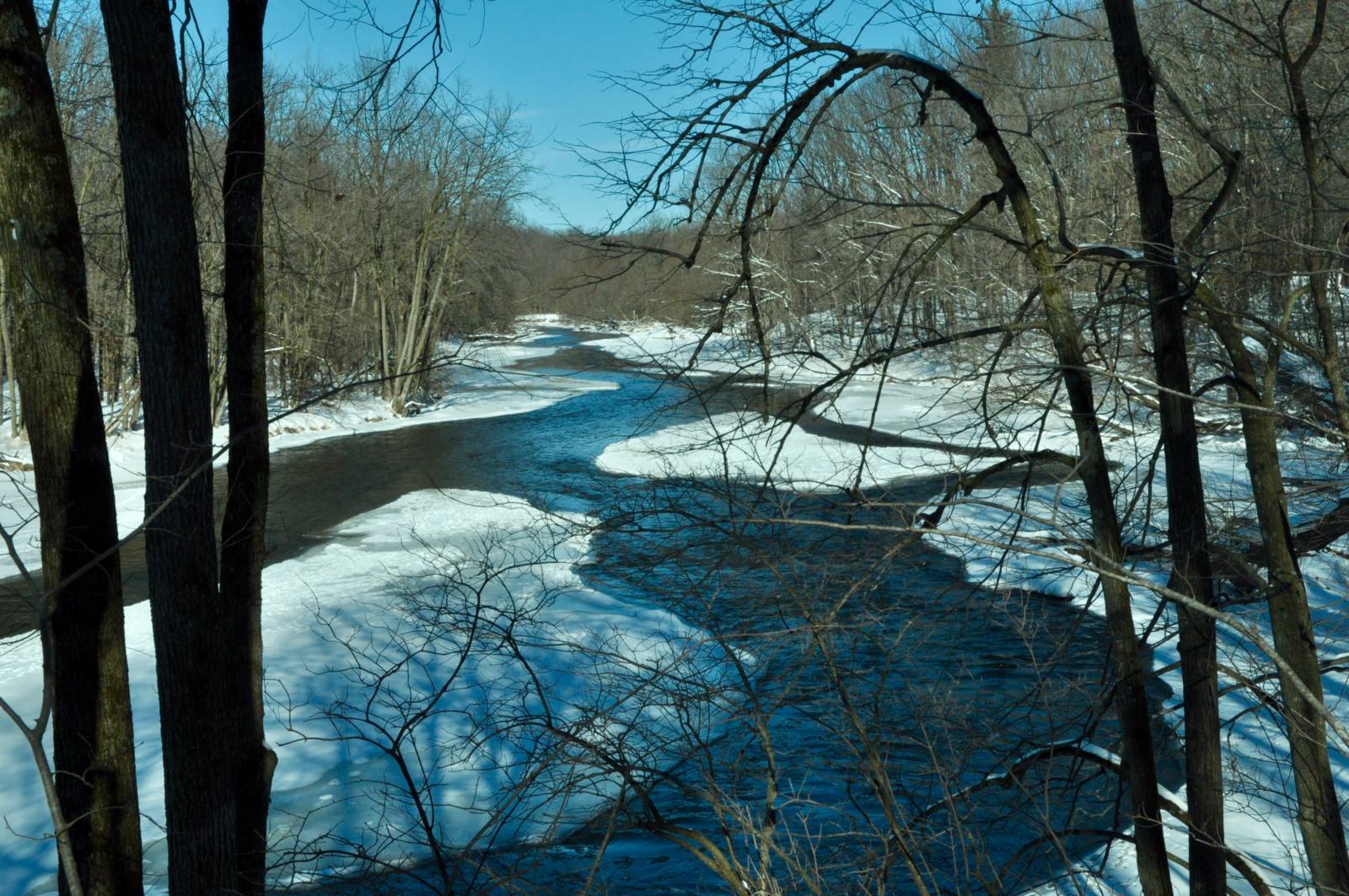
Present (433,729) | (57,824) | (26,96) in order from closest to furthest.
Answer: (57,824), (26,96), (433,729)

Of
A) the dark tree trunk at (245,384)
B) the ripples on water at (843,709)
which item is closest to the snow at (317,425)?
the dark tree trunk at (245,384)

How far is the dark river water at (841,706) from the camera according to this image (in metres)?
4.68

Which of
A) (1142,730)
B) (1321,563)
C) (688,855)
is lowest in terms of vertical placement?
(688,855)

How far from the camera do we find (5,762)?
25.8 ft

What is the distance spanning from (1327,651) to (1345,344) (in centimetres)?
307

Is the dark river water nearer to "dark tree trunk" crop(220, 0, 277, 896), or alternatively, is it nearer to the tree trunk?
the tree trunk

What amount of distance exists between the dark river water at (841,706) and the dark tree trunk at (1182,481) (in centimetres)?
53

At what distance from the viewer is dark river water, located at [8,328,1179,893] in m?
4.68

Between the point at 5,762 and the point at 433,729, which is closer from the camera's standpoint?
the point at 5,762

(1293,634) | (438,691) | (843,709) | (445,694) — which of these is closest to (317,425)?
(445,694)

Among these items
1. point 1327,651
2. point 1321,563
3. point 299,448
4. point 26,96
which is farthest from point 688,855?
point 299,448

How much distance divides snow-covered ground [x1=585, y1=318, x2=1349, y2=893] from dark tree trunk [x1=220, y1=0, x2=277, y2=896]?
220 cm

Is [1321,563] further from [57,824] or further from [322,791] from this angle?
[57,824]

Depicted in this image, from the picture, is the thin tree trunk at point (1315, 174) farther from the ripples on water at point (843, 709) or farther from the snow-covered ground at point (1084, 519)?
the ripples on water at point (843, 709)
